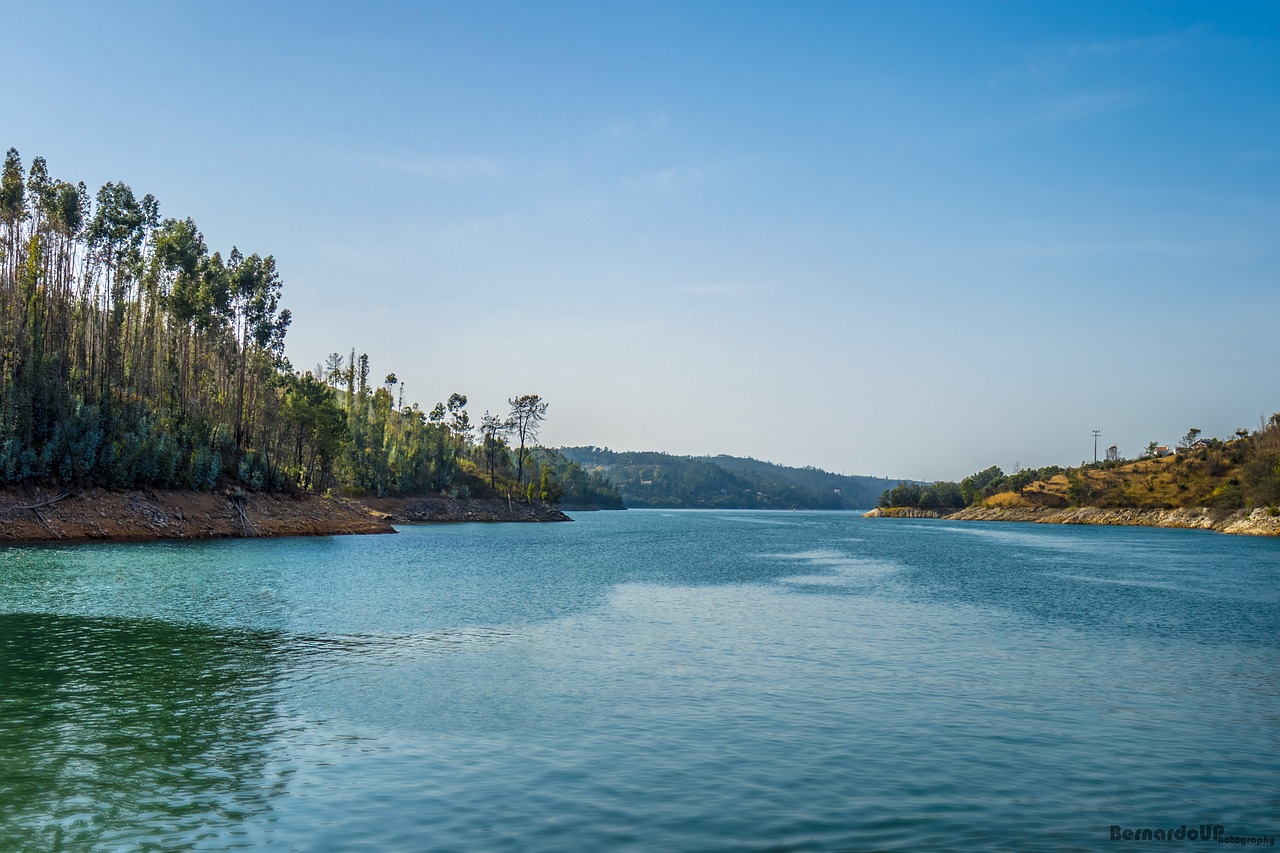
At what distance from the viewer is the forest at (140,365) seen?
6575cm

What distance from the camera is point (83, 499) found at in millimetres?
64000

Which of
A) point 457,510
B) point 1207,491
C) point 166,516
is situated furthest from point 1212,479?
point 166,516

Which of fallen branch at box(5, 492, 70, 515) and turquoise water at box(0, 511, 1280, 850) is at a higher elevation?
fallen branch at box(5, 492, 70, 515)

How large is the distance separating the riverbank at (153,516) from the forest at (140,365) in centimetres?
153

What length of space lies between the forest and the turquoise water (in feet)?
96.3

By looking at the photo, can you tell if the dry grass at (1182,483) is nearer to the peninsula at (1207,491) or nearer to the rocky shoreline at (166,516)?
the peninsula at (1207,491)

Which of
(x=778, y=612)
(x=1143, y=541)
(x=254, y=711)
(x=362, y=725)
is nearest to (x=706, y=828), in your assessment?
(x=362, y=725)

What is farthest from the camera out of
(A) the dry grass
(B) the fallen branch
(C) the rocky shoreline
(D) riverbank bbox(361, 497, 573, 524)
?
(A) the dry grass

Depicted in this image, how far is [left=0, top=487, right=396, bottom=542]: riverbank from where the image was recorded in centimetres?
5969

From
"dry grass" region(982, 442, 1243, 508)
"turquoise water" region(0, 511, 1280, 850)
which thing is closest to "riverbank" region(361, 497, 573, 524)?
"turquoise water" region(0, 511, 1280, 850)

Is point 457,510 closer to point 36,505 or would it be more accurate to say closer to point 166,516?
point 166,516

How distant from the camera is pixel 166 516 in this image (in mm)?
68875

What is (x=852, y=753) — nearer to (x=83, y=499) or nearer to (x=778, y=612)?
(x=778, y=612)

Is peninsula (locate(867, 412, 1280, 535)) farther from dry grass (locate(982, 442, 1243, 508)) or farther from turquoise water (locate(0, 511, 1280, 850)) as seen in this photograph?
turquoise water (locate(0, 511, 1280, 850))
